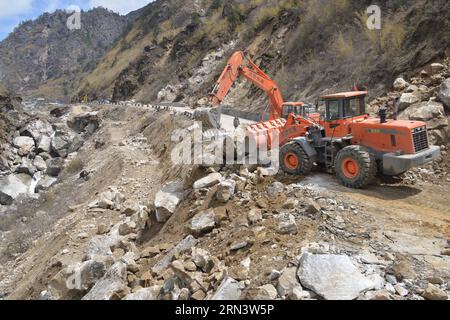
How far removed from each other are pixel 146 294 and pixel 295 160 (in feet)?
17.7

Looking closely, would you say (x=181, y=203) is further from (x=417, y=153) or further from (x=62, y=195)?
(x=62, y=195)

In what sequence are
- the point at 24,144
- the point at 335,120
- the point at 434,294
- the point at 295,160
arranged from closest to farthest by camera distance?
the point at 434,294, the point at 335,120, the point at 295,160, the point at 24,144

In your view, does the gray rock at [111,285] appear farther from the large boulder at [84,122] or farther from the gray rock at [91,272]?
the large boulder at [84,122]

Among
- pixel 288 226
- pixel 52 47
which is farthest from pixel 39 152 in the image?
pixel 52 47

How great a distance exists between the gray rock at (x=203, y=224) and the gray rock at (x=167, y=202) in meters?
1.87

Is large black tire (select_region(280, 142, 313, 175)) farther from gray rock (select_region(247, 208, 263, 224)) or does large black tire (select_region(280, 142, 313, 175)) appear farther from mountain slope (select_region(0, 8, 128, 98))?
mountain slope (select_region(0, 8, 128, 98))

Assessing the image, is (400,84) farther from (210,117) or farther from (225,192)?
(225,192)

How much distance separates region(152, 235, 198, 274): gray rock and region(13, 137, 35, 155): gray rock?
24.0m

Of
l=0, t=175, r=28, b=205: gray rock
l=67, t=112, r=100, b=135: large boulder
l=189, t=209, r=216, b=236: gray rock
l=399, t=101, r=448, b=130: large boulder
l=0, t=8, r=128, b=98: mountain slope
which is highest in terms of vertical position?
l=0, t=8, r=128, b=98: mountain slope

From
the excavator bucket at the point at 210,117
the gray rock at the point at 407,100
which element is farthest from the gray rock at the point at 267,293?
the excavator bucket at the point at 210,117

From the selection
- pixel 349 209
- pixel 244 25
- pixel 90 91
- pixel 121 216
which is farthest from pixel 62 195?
pixel 90 91

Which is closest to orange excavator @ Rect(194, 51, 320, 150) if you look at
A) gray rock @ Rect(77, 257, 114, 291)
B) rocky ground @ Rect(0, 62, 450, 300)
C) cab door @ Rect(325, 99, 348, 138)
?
cab door @ Rect(325, 99, 348, 138)

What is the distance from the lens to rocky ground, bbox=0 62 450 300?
561 cm

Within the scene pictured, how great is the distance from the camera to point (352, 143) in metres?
9.69
